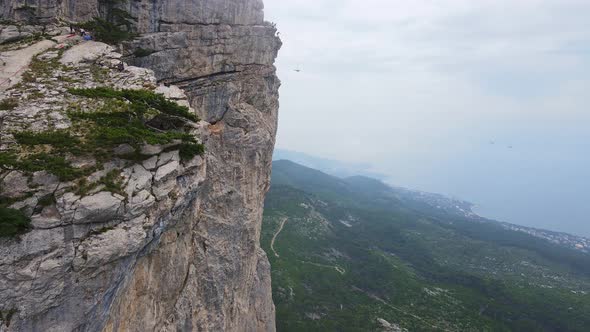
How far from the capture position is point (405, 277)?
93250mm

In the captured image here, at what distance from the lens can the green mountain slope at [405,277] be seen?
240 feet

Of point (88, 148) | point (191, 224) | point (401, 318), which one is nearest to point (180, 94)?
point (88, 148)

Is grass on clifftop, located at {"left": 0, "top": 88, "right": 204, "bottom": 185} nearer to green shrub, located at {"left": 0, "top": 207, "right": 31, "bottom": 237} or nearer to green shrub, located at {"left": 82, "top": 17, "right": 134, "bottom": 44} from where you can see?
green shrub, located at {"left": 0, "top": 207, "right": 31, "bottom": 237}

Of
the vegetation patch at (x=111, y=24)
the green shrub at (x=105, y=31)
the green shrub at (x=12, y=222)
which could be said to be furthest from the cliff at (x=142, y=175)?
the green shrub at (x=105, y=31)

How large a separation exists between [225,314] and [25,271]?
19.5m

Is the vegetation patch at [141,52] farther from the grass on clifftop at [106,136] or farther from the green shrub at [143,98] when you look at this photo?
the green shrub at [143,98]

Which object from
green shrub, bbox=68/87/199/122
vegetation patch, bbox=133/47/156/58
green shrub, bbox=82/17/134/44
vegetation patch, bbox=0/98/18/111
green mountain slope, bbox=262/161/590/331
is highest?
green shrub, bbox=82/17/134/44

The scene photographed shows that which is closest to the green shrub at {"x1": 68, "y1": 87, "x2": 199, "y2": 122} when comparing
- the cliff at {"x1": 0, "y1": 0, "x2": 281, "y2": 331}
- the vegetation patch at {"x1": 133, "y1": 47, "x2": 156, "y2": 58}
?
the cliff at {"x1": 0, "y1": 0, "x2": 281, "y2": 331}

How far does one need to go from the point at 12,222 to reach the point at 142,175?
17.1ft

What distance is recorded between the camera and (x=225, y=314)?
1206 inches

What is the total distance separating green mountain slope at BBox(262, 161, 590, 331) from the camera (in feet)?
240

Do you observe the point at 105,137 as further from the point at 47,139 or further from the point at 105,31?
the point at 105,31

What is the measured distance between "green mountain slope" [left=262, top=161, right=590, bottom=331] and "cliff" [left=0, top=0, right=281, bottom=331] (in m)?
39.3

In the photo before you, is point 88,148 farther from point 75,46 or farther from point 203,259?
point 203,259
